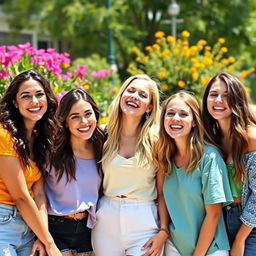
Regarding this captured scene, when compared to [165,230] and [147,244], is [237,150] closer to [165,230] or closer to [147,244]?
[165,230]

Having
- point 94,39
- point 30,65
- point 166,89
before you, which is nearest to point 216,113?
point 30,65

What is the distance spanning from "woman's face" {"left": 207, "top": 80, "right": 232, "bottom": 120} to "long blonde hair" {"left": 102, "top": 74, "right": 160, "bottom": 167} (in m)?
0.45

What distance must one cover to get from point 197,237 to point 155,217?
0.32 metres

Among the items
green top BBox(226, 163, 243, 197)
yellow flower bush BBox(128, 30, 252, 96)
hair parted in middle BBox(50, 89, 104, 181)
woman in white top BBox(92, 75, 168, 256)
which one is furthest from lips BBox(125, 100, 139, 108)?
yellow flower bush BBox(128, 30, 252, 96)

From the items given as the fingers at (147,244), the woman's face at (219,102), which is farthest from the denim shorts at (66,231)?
the woman's face at (219,102)

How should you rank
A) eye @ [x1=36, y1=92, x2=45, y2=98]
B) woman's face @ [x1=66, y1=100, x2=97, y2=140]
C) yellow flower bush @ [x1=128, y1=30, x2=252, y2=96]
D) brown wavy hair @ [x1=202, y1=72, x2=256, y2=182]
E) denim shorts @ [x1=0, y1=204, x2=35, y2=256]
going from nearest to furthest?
denim shorts @ [x1=0, y1=204, x2=35, y2=256] < brown wavy hair @ [x1=202, y1=72, x2=256, y2=182] < eye @ [x1=36, y1=92, x2=45, y2=98] < woman's face @ [x1=66, y1=100, x2=97, y2=140] < yellow flower bush @ [x1=128, y1=30, x2=252, y2=96]

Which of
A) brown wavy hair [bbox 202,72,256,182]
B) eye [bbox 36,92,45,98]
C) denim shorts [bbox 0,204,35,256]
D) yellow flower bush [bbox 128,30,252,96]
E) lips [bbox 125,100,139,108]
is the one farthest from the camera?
yellow flower bush [bbox 128,30,252,96]

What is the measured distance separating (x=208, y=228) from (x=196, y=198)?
0.20 m

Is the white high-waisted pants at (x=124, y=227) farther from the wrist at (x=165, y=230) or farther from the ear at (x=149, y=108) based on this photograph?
the ear at (x=149, y=108)

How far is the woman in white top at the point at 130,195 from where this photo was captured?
3.07 m

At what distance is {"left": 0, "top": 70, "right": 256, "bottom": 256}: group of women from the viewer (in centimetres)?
289

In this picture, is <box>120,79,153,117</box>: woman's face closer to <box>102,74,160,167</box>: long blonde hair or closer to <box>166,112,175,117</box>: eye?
<box>102,74,160,167</box>: long blonde hair

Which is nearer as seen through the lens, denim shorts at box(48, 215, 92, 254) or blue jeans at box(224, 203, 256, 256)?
blue jeans at box(224, 203, 256, 256)

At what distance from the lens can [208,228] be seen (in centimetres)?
289
